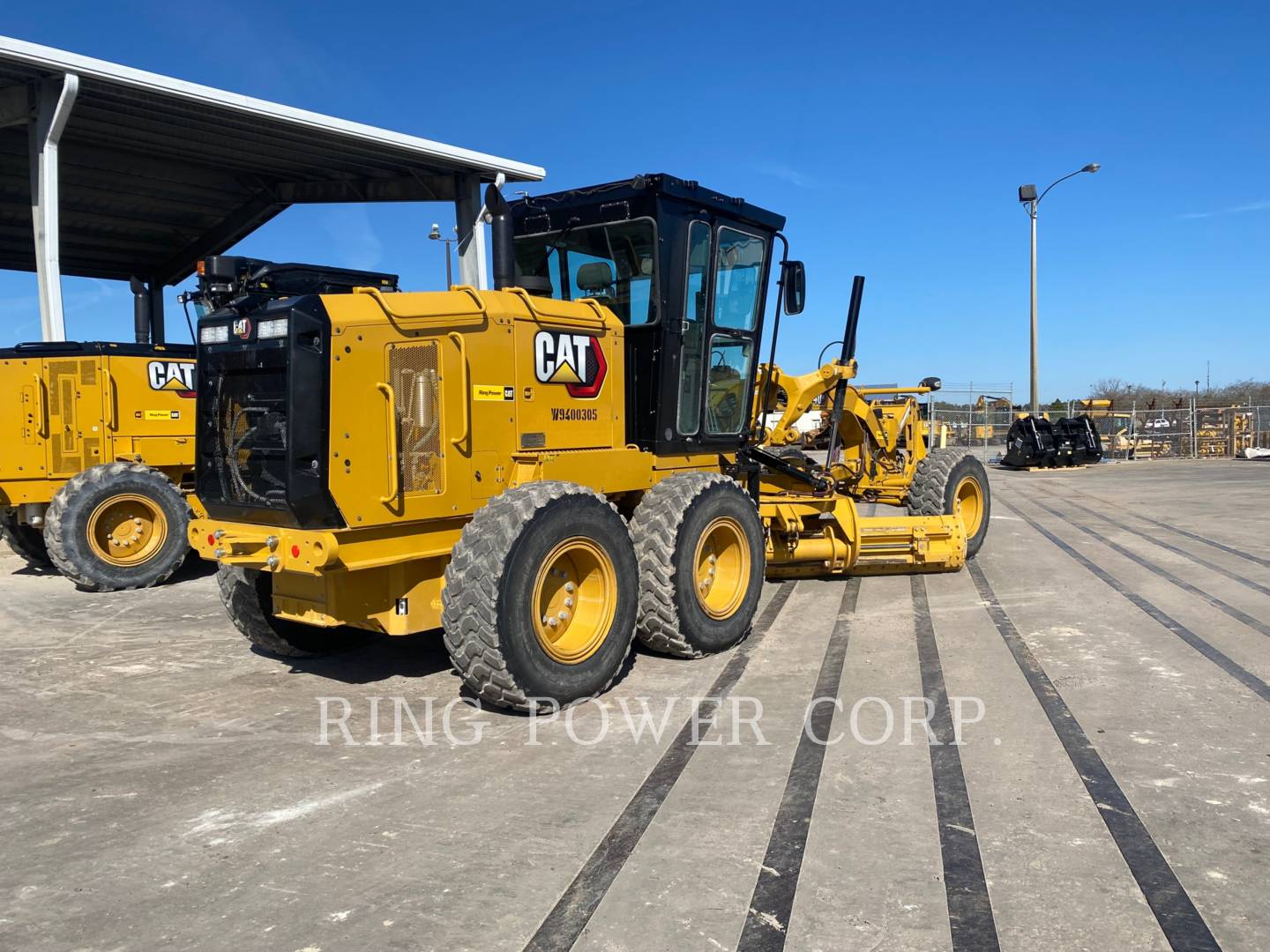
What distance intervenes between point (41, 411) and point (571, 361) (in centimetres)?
730

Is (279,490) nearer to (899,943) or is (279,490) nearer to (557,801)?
(557,801)

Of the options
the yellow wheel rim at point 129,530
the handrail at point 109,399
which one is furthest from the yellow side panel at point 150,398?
the yellow wheel rim at point 129,530

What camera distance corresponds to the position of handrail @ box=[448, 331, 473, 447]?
5.40m

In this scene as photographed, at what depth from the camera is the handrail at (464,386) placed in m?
5.40

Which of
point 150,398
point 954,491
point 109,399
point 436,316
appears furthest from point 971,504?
point 109,399

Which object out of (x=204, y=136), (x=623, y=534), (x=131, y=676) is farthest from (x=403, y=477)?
(x=204, y=136)

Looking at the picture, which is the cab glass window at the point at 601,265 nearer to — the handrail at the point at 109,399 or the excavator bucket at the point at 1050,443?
the handrail at the point at 109,399

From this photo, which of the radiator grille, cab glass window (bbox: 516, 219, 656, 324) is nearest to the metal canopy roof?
cab glass window (bbox: 516, 219, 656, 324)

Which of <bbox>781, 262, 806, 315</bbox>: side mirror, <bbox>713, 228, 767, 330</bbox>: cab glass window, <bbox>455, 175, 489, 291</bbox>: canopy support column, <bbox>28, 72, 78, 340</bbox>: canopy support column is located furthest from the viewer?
<bbox>455, 175, 489, 291</bbox>: canopy support column

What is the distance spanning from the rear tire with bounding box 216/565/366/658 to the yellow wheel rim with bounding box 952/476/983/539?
24.5 ft

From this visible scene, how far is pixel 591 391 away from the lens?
21.0 feet

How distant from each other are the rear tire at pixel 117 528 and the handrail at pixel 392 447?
242 inches

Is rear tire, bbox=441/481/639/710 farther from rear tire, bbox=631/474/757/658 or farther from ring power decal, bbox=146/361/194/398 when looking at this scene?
ring power decal, bbox=146/361/194/398

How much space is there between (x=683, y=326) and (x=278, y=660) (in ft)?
12.3
